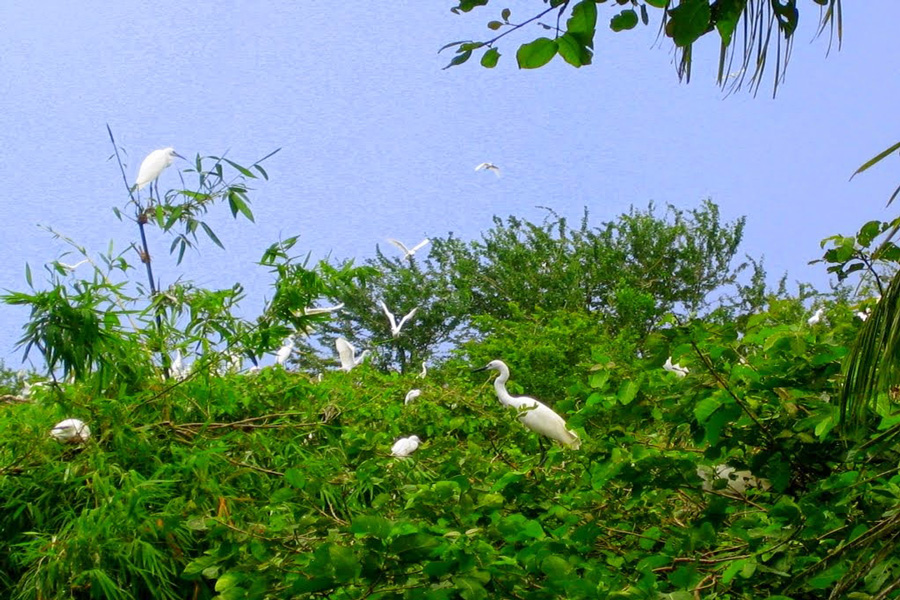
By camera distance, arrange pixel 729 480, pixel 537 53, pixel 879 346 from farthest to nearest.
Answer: pixel 729 480, pixel 879 346, pixel 537 53

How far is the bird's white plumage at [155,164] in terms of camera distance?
6.35 metres

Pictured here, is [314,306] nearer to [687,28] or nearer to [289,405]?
[289,405]

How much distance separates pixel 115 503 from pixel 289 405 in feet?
2.74

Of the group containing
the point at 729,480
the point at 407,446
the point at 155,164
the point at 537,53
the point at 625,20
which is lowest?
the point at 729,480

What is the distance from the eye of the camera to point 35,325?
119 inches

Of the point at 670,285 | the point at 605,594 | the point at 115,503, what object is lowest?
the point at 605,594

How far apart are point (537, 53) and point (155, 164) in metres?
5.38

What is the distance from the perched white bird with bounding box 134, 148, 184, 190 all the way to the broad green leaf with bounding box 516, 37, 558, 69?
5.22m

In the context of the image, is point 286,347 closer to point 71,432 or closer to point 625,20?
point 71,432

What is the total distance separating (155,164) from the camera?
641cm

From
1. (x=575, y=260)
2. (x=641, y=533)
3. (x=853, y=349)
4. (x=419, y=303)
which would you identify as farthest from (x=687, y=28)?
(x=419, y=303)

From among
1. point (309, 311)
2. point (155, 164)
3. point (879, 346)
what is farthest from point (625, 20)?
point (155, 164)

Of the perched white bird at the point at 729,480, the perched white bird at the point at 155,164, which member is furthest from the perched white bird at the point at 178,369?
the perched white bird at the point at 155,164

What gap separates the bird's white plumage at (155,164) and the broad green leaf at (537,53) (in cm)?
522
